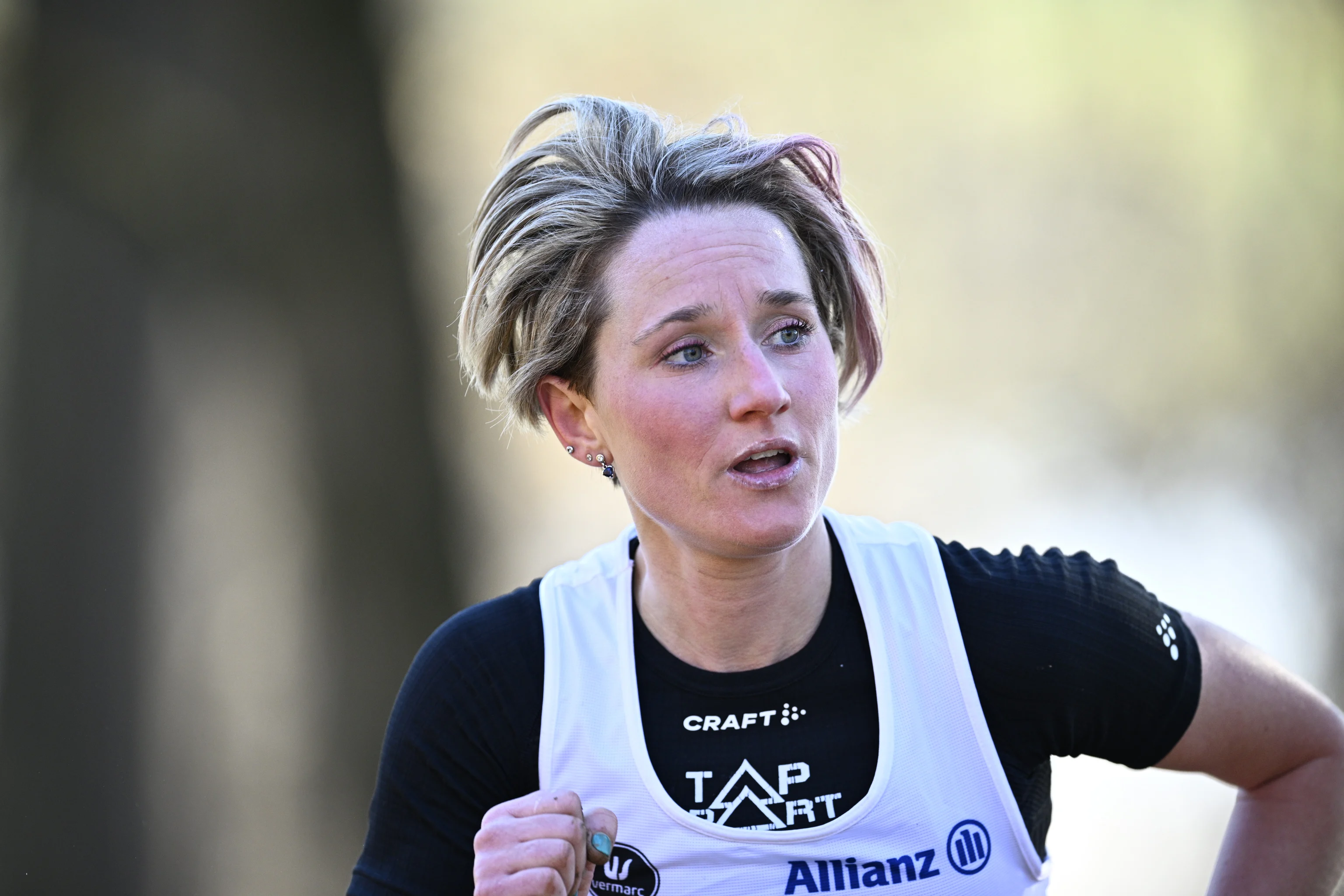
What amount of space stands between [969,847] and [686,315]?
94cm

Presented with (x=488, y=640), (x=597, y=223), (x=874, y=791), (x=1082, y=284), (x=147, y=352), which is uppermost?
(x=1082, y=284)

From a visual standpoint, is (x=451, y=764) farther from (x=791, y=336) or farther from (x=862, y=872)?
(x=791, y=336)

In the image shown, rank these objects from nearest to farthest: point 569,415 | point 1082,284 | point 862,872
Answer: point 862,872 < point 569,415 < point 1082,284

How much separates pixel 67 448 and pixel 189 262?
645 mm

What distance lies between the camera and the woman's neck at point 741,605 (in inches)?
74.7

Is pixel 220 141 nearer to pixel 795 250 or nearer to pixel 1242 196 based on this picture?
pixel 795 250

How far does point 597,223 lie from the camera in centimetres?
199

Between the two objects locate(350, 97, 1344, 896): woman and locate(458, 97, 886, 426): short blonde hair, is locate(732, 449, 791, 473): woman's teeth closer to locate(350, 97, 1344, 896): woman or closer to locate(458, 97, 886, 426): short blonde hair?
locate(350, 97, 1344, 896): woman

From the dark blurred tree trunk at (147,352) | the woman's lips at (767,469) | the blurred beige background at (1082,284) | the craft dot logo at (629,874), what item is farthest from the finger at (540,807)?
the blurred beige background at (1082,284)

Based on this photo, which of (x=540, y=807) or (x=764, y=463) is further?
(x=764, y=463)

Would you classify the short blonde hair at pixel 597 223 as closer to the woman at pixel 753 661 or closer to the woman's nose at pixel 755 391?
the woman at pixel 753 661

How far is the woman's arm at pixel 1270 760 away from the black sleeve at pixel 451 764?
1.08m

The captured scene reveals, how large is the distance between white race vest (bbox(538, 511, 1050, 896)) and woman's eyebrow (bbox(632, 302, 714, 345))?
53cm

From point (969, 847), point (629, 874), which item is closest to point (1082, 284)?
point (969, 847)
